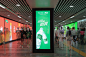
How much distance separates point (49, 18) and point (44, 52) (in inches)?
85.0

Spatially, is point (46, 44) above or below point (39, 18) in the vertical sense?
below

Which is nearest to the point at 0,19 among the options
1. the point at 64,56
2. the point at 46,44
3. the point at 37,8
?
the point at 37,8

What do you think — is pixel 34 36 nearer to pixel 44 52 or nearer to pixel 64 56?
pixel 44 52

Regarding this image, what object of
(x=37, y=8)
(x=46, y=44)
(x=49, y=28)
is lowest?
(x=46, y=44)

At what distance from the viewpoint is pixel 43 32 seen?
6.29 meters

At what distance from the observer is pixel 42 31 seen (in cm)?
629

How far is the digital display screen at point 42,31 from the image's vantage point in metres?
6.29

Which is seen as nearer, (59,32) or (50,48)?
(50,48)

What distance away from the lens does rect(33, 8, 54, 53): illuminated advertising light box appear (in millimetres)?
6289

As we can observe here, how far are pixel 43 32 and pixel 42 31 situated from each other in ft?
0.29

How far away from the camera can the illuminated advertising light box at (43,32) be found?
6289mm

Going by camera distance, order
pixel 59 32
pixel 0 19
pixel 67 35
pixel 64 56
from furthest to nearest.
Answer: pixel 0 19 → pixel 59 32 → pixel 67 35 → pixel 64 56

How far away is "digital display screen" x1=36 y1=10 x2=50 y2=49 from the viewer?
629cm

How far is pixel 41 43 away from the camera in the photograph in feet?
20.7
